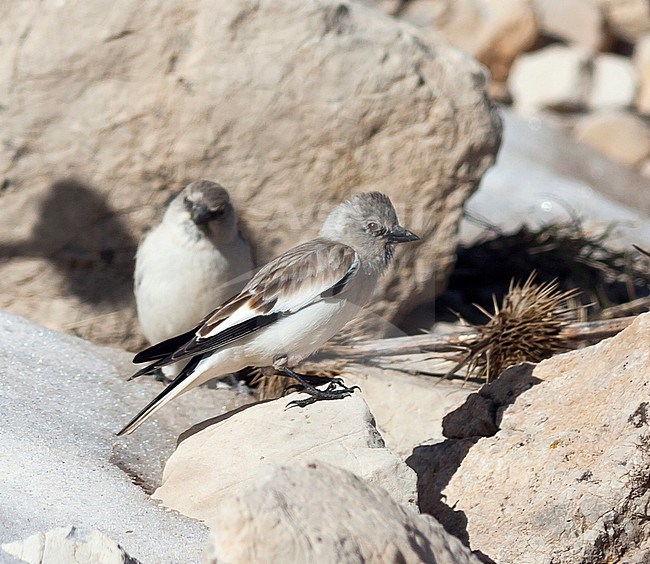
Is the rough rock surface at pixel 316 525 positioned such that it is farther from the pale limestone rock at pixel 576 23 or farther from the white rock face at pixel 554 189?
the pale limestone rock at pixel 576 23

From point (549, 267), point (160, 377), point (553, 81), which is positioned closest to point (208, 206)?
point (160, 377)

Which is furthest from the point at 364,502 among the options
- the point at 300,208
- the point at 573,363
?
the point at 300,208

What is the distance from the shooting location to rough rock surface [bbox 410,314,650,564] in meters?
3.95

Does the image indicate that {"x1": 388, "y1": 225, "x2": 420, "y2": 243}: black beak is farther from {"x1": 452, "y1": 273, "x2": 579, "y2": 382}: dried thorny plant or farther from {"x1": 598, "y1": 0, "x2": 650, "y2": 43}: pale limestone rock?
{"x1": 598, "y1": 0, "x2": 650, "y2": 43}: pale limestone rock

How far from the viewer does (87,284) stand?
22.1 feet

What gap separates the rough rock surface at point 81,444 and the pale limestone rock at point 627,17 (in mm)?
10515

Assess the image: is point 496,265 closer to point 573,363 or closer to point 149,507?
point 573,363

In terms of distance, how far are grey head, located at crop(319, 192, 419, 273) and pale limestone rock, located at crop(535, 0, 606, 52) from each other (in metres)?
9.69

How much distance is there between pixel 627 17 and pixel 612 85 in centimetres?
154

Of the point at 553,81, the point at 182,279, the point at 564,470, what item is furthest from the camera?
the point at 553,81

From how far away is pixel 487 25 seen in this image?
13.3 m

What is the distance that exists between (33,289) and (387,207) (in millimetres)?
2833

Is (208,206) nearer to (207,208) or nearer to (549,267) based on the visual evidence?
(207,208)

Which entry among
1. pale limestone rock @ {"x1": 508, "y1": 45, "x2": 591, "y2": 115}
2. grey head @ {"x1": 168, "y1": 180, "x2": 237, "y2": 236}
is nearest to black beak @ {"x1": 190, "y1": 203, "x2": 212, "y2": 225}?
grey head @ {"x1": 168, "y1": 180, "x2": 237, "y2": 236}
